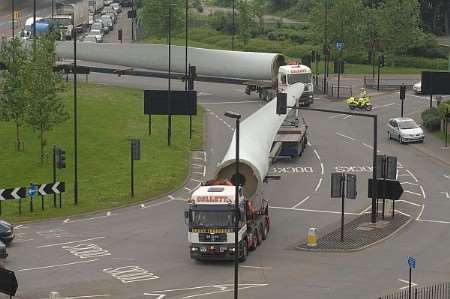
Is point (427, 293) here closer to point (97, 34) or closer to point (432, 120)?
point (432, 120)

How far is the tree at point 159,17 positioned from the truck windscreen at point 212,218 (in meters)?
84.1

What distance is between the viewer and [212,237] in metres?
45.2

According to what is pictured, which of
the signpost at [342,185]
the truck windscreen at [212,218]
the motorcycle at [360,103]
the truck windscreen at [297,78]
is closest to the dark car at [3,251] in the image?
the truck windscreen at [212,218]

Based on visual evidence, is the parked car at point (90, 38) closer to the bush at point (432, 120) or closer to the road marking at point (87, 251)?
the bush at point (432, 120)

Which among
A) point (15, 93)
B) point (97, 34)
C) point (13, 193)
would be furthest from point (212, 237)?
point (97, 34)

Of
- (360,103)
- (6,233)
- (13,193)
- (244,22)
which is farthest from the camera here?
(244,22)

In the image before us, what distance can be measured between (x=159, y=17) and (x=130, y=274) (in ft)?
284

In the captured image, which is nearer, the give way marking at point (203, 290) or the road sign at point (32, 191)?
the give way marking at point (203, 290)

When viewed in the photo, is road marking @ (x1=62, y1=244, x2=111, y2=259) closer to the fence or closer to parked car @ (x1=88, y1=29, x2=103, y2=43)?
the fence

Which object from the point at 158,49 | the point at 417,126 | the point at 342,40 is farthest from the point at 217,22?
the point at 417,126

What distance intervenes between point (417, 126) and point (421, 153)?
520 cm

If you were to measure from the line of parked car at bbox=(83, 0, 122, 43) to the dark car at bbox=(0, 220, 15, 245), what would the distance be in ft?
252

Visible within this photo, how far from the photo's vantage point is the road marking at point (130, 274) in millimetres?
43688

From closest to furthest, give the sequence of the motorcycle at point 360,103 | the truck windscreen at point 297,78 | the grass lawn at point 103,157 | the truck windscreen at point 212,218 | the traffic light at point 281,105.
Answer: the truck windscreen at point 212,218, the traffic light at point 281,105, the grass lawn at point 103,157, the motorcycle at point 360,103, the truck windscreen at point 297,78
